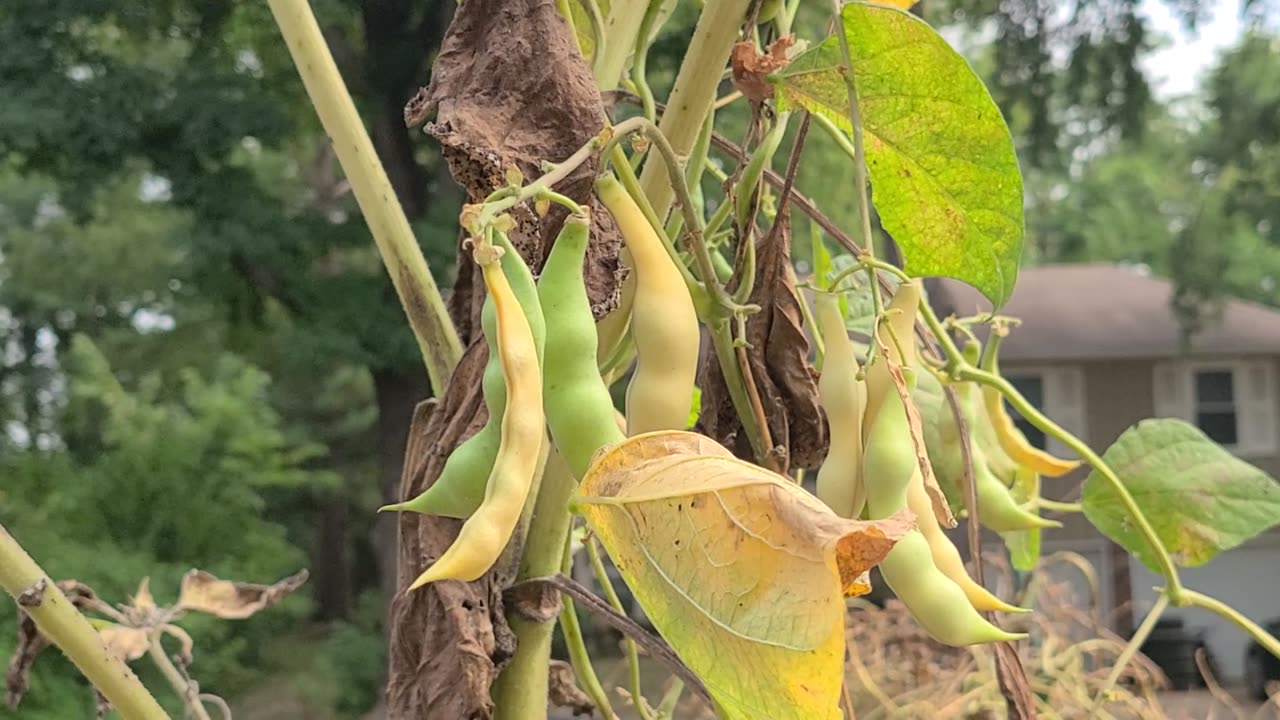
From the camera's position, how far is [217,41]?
377 cm

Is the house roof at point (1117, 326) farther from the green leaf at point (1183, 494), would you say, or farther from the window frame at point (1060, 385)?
the green leaf at point (1183, 494)

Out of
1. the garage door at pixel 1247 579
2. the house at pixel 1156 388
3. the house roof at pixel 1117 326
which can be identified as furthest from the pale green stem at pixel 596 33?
the garage door at pixel 1247 579

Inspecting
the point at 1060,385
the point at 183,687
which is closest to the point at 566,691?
the point at 183,687

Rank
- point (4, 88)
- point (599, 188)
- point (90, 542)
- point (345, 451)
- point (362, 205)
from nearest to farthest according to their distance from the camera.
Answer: point (599, 188) → point (362, 205) → point (4, 88) → point (90, 542) → point (345, 451)

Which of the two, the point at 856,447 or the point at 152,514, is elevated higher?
the point at 856,447

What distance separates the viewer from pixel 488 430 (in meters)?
0.23

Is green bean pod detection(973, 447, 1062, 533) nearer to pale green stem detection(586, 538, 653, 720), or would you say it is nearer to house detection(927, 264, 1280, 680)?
pale green stem detection(586, 538, 653, 720)

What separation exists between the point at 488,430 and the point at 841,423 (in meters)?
0.11

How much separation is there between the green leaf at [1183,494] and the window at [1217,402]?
6.09m

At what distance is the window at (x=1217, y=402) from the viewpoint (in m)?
5.81

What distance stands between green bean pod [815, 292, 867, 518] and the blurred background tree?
7.42 ft

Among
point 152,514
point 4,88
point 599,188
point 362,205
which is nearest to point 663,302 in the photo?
point 599,188

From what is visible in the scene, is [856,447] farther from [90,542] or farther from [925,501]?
[90,542]

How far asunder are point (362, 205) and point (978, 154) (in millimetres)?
220
